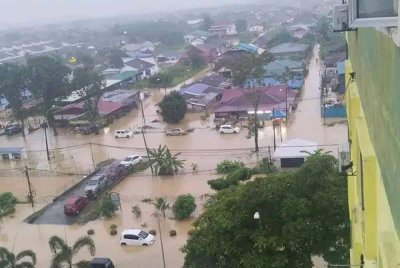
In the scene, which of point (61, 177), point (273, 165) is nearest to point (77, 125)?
point (61, 177)

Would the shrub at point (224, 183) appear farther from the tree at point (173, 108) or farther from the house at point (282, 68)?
the house at point (282, 68)

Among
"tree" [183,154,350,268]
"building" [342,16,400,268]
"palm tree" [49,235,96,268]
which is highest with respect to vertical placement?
"building" [342,16,400,268]

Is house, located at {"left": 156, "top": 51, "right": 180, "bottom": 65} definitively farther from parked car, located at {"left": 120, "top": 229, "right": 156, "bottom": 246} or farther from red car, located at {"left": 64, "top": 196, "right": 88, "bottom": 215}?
parked car, located at {"left": 120, "top": 229, "right": 156, "bottom": 246}

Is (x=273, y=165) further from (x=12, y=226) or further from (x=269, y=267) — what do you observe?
(x=269, y=267)

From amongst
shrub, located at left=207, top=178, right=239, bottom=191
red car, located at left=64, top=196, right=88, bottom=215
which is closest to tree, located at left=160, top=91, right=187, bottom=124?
red car, located at left=64, top=196, right=88, bottom=215

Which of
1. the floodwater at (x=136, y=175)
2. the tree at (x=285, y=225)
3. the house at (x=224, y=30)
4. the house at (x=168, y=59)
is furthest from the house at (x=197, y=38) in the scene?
the tree at (x=285, y=225)

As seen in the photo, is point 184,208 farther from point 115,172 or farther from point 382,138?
point 382,138
